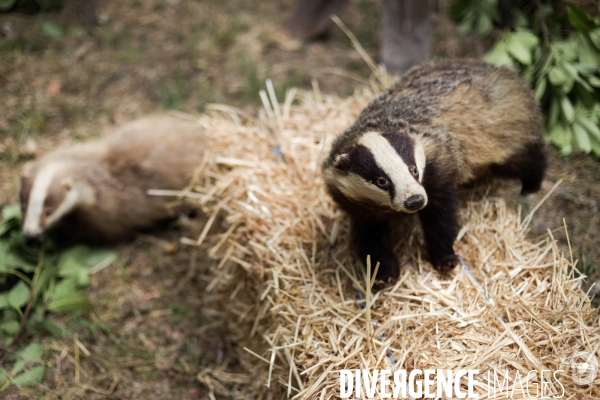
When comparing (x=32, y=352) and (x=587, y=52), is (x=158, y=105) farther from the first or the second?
(x=587, y=52)

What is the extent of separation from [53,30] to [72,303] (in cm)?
367

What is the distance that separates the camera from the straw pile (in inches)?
89.9

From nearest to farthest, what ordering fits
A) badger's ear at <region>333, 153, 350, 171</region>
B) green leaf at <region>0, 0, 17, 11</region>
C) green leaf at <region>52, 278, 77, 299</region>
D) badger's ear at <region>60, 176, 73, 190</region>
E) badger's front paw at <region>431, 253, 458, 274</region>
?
1. badger's ear at <region>333, 153, 350, 171</region>
2. badger's front paw at <region>431, 253, 458, 274</region>
3. green leaf at <region>52, 278, 77, 299</region>
4. badger's ear at <region>60, 176, 73, 190</region>
5. green leaf at <region>0, 0, 17, 11</region>

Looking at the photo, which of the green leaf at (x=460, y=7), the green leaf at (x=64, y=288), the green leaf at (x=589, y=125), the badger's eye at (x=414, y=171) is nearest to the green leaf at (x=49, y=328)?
the green leaf at (x=64, y=288)

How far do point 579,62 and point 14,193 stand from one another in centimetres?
452

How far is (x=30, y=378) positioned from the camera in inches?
122

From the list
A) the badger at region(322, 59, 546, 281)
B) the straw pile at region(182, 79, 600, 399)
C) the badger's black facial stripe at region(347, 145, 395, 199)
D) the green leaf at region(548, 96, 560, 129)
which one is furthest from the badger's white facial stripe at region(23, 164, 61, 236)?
the green leaf at region(548, 96, 560, 129)

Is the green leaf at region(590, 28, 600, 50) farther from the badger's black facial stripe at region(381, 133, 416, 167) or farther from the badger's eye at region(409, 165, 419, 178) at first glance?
the badger's eye at region(409, 165, 419, 178)

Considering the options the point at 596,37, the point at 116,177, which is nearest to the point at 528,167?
the point at 596,37

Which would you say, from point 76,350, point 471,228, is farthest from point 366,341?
point 76,350

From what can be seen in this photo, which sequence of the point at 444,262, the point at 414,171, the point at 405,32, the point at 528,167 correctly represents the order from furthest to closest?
the point at 405,32
the point at 528,167
the point at 444,262
the point at 414,171

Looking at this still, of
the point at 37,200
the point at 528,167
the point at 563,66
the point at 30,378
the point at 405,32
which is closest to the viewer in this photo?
the point at 528,167

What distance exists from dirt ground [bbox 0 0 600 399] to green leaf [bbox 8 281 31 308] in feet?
0.93

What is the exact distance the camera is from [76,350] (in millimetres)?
3318
